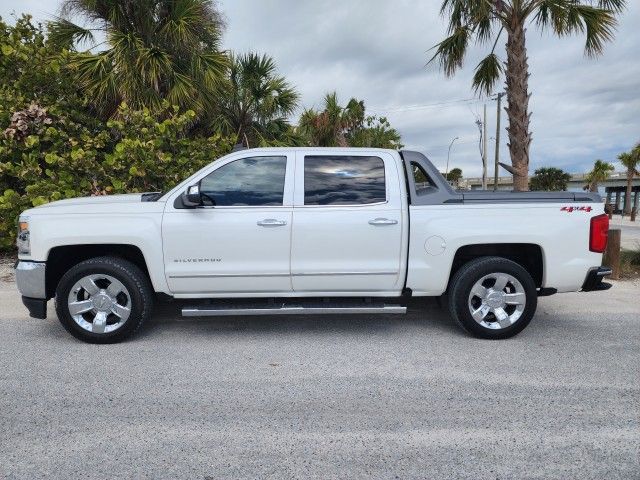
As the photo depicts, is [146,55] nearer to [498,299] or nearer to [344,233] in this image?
[344,233]

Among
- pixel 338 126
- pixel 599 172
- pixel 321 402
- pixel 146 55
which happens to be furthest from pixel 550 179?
pixel 321 402

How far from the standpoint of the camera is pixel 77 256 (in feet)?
14.6

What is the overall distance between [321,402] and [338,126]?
22.6m

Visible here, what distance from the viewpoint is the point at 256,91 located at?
12.7 meters

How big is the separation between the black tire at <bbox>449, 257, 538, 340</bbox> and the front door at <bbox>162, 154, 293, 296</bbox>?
5.17 ft

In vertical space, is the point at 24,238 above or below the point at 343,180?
below

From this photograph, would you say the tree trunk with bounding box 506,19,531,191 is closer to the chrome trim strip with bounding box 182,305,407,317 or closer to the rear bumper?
the rear bumper

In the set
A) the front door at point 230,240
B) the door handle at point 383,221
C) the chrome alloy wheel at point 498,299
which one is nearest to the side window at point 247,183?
the front door at point 230,240

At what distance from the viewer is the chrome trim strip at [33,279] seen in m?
4.13

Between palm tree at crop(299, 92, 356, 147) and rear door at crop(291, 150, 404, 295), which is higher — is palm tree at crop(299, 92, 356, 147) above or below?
above

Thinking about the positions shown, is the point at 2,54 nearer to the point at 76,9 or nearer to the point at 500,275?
the point at 76,9

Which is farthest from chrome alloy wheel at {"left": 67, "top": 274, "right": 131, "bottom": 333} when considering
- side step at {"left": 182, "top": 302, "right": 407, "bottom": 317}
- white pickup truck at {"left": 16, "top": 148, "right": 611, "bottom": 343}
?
side step at {"left": 182, "top": 302, "right": 407, "bottom": 317}

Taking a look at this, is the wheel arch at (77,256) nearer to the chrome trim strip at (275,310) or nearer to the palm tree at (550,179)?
the chrome trim strip at (275,310)

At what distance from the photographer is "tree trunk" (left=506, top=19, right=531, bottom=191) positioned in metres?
9.29
